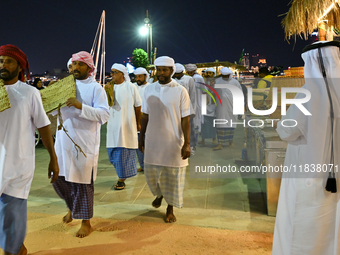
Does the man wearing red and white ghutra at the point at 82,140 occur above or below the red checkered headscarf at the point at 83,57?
below

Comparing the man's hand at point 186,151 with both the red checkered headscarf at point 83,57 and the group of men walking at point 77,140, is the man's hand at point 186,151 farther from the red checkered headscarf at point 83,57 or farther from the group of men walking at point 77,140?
the red checkered headscarf at point 83,57

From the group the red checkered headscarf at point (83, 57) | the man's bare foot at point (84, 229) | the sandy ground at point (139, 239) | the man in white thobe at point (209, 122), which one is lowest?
the sandy ground at point (139, 239)

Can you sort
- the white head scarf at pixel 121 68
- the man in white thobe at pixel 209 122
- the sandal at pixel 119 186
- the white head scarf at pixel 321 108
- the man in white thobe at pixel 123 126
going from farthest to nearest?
the man in white thobe at pixel 209 122 < the white head scarf at pixel 121 68 < the man in white thobe at pixel 123 126 < the sandal at pixel 119 186 < the white head scarf at pixel 321 108

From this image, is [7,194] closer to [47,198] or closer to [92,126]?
[92,126]

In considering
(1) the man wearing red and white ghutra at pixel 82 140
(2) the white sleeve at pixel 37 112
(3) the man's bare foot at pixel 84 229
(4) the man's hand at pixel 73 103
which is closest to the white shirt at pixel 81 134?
(1) the man wearing red and white ghutra at pixel 82 140

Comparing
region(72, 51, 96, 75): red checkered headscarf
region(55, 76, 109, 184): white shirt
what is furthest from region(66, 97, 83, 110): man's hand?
region(72, 51, 96, 75): red checkered headscarf

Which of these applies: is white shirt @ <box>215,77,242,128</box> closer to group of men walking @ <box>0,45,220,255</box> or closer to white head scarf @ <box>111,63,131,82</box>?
white head scarf @ <box>111,63,131,82</box>

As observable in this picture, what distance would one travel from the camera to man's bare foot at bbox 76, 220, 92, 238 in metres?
3.47

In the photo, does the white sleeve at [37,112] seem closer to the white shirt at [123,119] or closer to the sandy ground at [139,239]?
the sandy ground at [139,239]

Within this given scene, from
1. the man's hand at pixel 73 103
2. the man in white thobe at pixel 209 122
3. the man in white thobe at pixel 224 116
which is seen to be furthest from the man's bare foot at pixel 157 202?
the man in white thobe at pixel 209 122

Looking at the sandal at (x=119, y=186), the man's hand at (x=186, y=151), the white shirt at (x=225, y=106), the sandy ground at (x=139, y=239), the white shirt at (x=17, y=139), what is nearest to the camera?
the white shirt at (x=17, y=139)

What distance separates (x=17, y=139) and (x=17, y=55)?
701 mm

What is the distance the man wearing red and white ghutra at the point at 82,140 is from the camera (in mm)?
3557

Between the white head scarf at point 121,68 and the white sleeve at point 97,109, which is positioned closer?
the white sleeve at point 97,109
